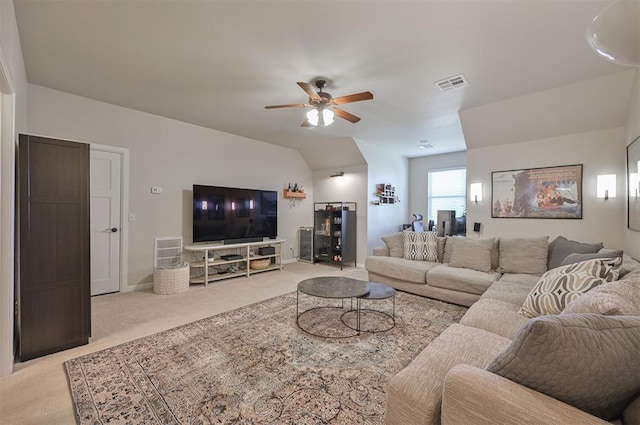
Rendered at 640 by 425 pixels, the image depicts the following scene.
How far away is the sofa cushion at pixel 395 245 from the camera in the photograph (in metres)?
4.31

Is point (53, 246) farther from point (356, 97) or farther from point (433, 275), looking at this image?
point (433, 275)

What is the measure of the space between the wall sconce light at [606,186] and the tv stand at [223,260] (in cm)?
479

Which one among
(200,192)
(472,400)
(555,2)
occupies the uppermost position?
(555,2)

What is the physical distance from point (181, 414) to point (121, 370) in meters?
0.79

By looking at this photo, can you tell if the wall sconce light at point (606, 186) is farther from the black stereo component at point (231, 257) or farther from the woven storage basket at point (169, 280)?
the woven storage basket at point (169, 280)

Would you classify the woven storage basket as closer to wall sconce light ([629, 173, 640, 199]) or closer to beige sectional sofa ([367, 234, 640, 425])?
beige sectional sofa ([367, 234, 640, 425])

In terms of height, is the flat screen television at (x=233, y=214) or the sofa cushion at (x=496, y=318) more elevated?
the flat screen television at (x=233, y=214)

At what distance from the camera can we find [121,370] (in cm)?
202

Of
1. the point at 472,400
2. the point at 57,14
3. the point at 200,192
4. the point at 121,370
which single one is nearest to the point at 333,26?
the point at 57,14

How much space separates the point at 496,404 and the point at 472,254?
301cm

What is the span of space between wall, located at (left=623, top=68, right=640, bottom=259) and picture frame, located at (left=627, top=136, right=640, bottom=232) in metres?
0.08

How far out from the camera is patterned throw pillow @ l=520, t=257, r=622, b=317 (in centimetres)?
176

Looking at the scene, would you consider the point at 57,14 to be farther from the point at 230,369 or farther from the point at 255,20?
the point at 230,369

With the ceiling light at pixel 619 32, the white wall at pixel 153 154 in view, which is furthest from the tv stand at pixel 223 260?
the ceiling light at pixel 619 32
